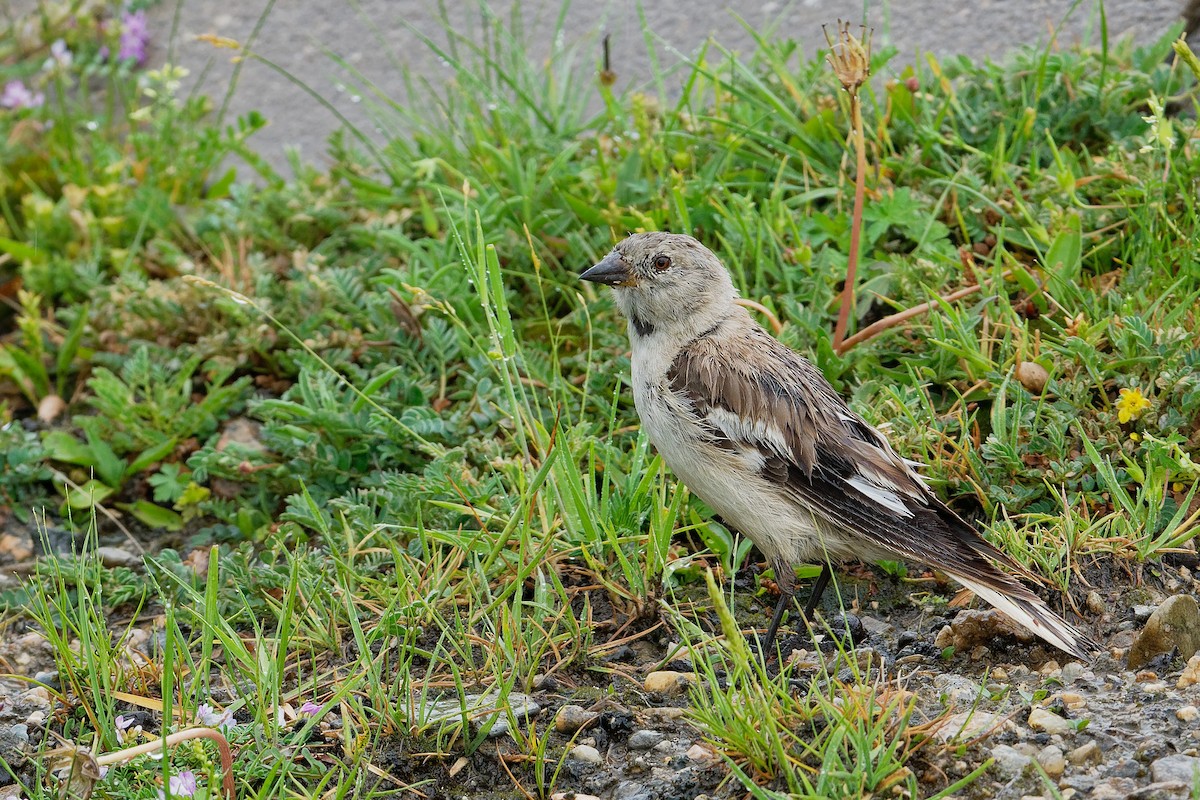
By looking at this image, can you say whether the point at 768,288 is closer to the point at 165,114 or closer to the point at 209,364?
the point at 209,364

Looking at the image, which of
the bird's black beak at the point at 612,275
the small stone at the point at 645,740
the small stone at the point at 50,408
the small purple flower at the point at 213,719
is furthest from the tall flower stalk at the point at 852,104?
the small stone at the point at 50,408

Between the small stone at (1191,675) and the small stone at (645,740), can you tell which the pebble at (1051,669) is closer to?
the small stone at (1191,675)

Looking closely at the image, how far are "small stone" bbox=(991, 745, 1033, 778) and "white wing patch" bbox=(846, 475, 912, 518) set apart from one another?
0.83 metres

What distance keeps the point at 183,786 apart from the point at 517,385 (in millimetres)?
2246

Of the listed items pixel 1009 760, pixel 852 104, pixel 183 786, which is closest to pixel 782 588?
pixel 1009 760

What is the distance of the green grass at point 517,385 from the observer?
353cm

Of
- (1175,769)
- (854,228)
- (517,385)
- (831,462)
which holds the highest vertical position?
(854,228)

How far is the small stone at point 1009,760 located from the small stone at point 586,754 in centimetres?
103

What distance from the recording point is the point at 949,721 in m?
3.18

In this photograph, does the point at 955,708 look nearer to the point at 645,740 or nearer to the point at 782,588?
the point at 782,588

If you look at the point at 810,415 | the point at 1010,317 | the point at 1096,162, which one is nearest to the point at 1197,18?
the point at 1096,162

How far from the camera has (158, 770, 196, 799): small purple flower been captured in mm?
3062

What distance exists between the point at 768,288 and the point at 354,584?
206 centimetres

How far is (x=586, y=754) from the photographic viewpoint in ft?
11.3
